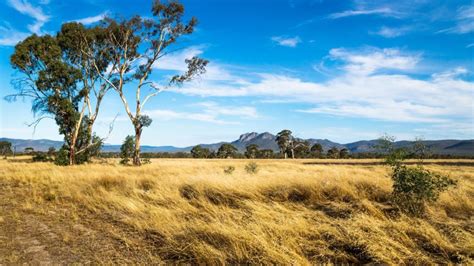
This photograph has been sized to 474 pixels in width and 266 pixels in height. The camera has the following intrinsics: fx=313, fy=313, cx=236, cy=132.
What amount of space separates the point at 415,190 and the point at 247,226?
3653mm

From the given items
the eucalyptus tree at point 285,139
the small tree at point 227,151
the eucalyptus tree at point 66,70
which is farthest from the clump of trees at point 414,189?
the small tree at point 227,151

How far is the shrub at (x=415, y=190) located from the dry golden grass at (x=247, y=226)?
0.72 feet

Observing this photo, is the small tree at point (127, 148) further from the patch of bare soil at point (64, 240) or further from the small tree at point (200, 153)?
the small tree at point (200, 153)

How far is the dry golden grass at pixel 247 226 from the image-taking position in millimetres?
4035

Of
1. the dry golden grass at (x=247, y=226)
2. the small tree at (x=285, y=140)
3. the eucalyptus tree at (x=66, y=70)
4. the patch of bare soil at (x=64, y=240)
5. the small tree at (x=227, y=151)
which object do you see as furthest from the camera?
the small tree at (x=227, y=151)

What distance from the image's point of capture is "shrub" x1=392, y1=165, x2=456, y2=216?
5.91m

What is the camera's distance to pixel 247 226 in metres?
4.87

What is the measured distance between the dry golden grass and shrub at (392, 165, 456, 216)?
0.72 feet

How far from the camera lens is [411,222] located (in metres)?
5.06

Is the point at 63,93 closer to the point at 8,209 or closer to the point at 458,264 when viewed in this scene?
the point at 8,209

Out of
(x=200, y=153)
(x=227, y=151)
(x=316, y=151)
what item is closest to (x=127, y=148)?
(x=200, y=153)

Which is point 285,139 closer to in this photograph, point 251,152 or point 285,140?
point 285,140

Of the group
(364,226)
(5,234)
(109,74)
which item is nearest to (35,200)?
(5,234)

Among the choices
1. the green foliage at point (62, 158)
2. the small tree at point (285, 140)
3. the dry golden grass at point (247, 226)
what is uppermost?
the small tree at point (285, 140)
